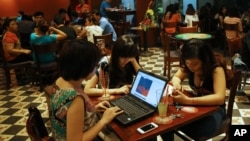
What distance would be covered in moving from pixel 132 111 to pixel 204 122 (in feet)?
1.89

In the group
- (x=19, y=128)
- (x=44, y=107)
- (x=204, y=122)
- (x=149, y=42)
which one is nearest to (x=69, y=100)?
(x=204, y=122)

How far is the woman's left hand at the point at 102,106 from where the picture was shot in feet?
6.60

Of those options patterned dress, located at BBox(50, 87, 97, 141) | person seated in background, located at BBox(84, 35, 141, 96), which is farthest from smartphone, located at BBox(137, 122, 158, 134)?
person seated in background, located at BBox(84, 35, 141, 96)

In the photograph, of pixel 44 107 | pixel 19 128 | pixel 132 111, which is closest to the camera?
pixel 132 111

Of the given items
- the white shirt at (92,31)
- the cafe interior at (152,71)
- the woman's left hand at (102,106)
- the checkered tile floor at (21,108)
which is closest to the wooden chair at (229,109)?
the cafe interior at (152,71)

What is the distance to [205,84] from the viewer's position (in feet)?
7.40

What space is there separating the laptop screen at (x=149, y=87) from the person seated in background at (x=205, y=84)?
6.3 inches

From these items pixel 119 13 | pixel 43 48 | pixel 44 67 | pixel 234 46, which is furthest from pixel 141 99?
pixel 119 13

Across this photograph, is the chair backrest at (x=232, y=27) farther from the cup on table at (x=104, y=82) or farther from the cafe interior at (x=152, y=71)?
the cup on table at (x=104, y=82)

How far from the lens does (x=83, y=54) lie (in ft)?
5.10

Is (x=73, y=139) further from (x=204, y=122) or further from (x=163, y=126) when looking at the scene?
(x=204, y=122)

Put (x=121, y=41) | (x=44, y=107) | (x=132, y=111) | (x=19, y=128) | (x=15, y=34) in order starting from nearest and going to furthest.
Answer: (x=132, y=111) < (x=121, y=41) < (x=19, y=128) < (x=44, y=107) < (x=15, y=34)

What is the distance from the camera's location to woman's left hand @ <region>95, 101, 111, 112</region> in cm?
201

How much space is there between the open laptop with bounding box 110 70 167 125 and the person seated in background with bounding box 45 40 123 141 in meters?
0.22
